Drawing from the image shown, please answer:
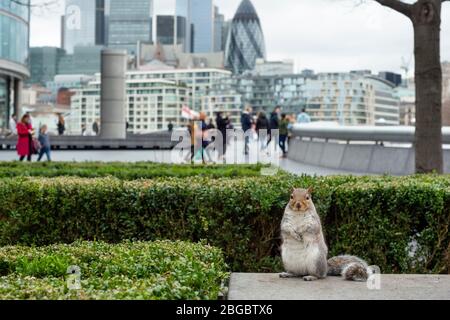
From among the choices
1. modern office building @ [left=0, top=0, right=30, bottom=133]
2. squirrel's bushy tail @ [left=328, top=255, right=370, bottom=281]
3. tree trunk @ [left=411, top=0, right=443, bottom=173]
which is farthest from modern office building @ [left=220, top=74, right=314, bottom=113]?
squirrel's bushy tail @ [left=328, top=255, right=370, bottom=281]

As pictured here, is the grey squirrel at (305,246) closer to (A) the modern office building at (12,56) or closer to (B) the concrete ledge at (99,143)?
(B) the concrete ledge at (99,143)

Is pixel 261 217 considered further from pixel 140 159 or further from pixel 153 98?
pixel 153 98

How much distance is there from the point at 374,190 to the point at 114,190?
108 inches

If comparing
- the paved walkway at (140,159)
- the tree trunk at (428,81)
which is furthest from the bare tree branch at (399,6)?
the paved walkway at (140,159)

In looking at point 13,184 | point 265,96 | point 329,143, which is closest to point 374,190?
point 13,184

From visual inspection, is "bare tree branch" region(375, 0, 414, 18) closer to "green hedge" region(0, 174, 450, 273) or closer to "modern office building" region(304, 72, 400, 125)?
"green hedge" region(0, 174, 450, 273)

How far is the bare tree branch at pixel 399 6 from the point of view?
13945mm

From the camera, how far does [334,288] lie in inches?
241

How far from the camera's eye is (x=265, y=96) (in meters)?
170

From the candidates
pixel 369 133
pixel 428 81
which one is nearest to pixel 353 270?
pixel 428 81

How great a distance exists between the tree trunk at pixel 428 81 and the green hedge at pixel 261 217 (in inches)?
190

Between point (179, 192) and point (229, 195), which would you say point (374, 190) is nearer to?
point (229, 195)

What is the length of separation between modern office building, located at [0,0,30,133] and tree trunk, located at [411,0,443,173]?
49.4 meters

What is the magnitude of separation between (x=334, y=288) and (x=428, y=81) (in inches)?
321
